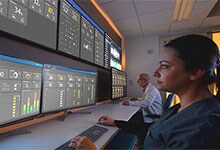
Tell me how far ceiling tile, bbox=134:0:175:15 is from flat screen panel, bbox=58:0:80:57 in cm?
118

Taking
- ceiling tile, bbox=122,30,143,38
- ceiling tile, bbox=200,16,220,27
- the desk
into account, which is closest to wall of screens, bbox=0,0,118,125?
the desk

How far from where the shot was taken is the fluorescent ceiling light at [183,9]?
222 centimetres

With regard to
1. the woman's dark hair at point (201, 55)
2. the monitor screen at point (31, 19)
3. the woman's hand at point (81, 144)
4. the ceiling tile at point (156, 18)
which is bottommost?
the woman's hand at point (81, 144)

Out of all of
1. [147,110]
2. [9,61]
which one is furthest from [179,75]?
[147,110]

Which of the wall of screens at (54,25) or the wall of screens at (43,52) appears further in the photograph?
the wall of screens at (54,25)

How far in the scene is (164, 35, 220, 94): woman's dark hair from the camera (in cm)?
67

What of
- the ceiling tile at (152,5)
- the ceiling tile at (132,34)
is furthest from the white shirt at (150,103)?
the ceiling tile at (132,34)

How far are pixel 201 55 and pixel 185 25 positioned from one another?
3018 millimetres

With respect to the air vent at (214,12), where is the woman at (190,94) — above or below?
below

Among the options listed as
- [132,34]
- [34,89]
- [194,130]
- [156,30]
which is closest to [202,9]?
[156,30]

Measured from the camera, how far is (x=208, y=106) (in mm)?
598

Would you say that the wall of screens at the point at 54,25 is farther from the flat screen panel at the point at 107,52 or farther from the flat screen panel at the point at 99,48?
the flat screen panel at the point at 107,52

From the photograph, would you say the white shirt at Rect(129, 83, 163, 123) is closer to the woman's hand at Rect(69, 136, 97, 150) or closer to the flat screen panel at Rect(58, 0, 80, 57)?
the flat screen panel at Rect(58, 0, 80, 57)

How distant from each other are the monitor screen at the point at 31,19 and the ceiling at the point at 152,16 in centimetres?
124
